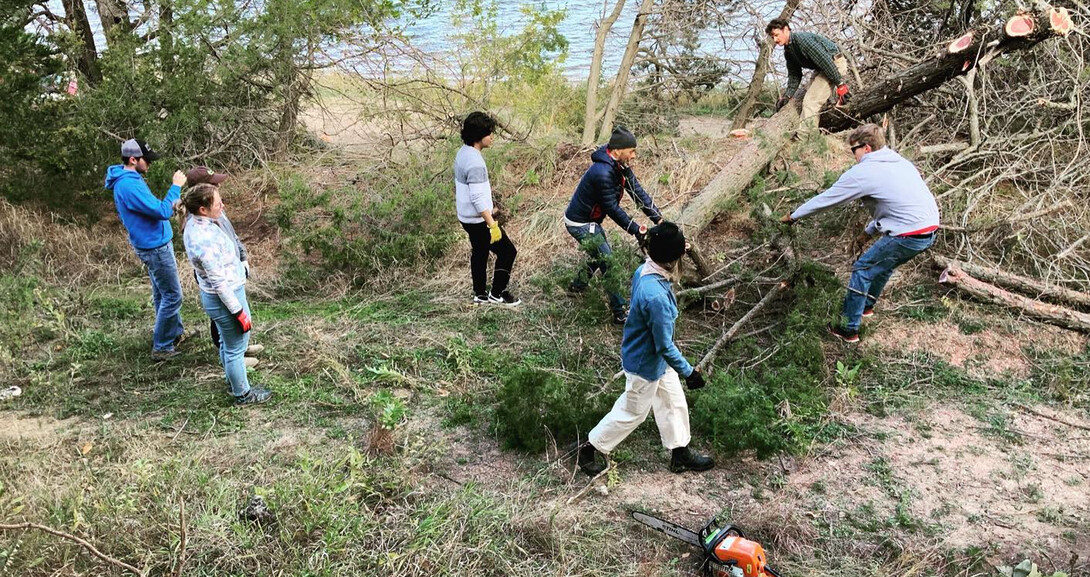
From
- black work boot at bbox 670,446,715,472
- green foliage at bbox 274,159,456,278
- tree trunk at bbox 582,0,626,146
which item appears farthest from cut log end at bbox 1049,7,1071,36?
green foliage at bbox 274,159,456,278

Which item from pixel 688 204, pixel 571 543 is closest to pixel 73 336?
pixel 571 543

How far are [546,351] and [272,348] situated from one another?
1.99 m

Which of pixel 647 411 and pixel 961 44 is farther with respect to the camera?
pixel 961 44

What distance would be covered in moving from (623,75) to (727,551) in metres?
6.73

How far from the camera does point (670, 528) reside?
3.48 meters

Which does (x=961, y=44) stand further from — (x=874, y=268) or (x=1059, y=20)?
(x=874, y=268)

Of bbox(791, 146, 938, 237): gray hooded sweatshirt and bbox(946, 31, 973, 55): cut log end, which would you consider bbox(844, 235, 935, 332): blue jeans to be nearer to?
bbox(791, 146, 938, 237): gray hooded sweatshirt

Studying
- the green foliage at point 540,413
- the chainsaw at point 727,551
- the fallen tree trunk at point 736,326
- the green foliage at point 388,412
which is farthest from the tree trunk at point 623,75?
the chainsaw at point 727,551

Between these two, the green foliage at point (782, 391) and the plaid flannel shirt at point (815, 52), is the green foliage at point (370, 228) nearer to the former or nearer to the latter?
the green foliage at point (782, 391)

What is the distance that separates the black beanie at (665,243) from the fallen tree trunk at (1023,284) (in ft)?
10.1

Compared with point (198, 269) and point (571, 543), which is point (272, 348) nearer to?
point (198, 269)

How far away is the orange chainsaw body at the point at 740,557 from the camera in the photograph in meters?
3.07

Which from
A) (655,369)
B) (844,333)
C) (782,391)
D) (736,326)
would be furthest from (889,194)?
(655,369)

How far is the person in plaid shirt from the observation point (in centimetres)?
609
